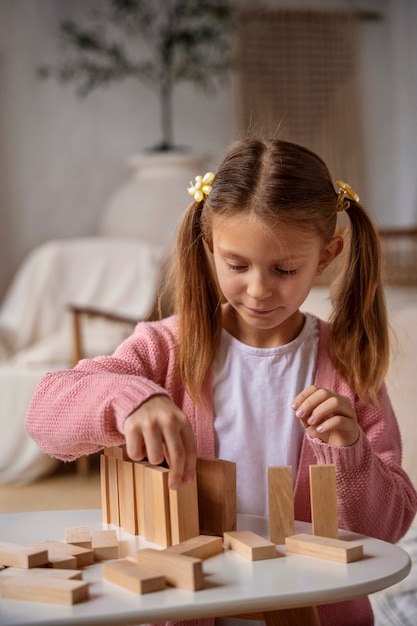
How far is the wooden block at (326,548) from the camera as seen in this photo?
1.00 m

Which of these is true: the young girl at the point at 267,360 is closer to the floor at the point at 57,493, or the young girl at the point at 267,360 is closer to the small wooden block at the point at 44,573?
the small wooden block at the point at 44,573

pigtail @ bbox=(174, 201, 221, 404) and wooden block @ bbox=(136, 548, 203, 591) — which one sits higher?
pigtail @ bbox=(174, 201, 221, 404)

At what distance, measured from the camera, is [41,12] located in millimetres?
5500

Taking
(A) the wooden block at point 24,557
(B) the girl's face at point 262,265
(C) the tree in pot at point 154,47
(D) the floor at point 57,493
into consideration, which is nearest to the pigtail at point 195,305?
(B) the girl's face at point 262,265

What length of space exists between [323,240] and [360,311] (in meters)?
0.15

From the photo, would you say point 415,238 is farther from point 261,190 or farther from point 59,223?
point 261,190

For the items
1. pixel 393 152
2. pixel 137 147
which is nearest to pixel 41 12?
pixel 137 147

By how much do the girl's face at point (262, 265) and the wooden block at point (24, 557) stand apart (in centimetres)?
44

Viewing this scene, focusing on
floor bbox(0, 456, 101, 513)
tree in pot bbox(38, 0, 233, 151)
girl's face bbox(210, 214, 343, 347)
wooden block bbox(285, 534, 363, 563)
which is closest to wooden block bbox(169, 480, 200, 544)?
wooden block bbox(285, 534, 363, 563)

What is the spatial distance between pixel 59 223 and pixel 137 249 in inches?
46.4

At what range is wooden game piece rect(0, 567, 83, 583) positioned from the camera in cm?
95

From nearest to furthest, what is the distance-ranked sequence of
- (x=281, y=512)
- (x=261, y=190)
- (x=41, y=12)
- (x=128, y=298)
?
(x=281, y=512) < (x=261, y=190) < (x=128, y=298) < (x=41, y=12)

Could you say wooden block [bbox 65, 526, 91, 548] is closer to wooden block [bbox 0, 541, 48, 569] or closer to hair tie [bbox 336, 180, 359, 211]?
wooden block [bbox 0, 541, 48, 569]

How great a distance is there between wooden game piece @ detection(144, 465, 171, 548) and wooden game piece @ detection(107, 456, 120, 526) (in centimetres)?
8
